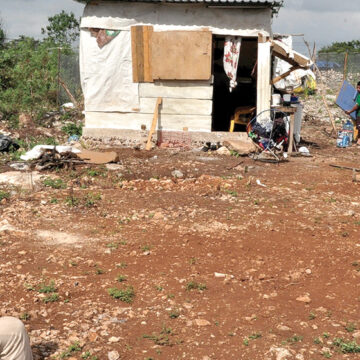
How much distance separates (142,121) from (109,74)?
1.21m

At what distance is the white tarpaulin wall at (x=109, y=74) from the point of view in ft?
38.0

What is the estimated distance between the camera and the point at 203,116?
453 inches

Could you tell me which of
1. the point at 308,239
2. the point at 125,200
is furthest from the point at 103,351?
the point at 125,200

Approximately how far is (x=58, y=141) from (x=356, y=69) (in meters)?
17.1

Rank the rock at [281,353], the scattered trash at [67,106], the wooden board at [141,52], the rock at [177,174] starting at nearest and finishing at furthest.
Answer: the rock at [281,353] → the rock at [177,174] → the wooden board at [141,52] → the scattered trash at [67,106]

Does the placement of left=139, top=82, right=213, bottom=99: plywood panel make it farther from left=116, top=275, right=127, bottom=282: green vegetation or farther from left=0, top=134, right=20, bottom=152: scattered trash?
left=116, top=275, right=127, bottom=282: green vegetation

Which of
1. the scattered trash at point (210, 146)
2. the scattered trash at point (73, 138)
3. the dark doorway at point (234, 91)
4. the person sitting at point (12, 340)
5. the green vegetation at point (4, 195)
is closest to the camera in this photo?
the person sitting at point (12, 340)

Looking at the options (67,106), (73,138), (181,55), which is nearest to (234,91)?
(181,55)

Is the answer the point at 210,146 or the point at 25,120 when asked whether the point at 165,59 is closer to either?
the point at 210,146

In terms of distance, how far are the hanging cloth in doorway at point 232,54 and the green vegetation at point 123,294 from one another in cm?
755

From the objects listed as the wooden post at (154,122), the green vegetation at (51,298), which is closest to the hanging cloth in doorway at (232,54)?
the wooden post at (154,122)

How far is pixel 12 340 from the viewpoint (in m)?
3.42

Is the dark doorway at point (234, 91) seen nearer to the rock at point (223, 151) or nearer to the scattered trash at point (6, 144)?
the rock at point (223, 151)

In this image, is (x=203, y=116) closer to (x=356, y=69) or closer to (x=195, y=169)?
(x=195, y=169)
